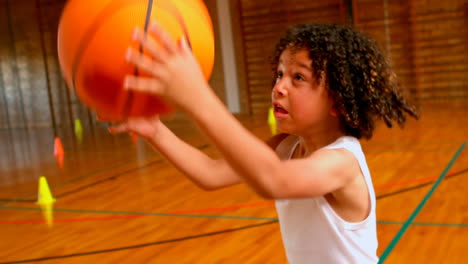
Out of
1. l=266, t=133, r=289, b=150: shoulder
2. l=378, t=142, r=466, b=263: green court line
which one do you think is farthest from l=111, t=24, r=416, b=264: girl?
l=378, t=142, r=466, b=263: green court line

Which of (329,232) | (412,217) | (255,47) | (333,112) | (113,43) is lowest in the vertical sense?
(412,217)

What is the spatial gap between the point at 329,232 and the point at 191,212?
8.09 feet

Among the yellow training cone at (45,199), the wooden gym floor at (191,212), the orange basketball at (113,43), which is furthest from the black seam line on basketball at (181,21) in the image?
the yellow training cone at (45,199)

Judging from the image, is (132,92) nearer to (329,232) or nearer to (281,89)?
(281,89)

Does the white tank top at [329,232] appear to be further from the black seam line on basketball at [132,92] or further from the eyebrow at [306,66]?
→ the black seam line on basketball at [132,92]

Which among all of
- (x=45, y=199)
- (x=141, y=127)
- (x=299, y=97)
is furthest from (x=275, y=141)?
(x=45, y=199)

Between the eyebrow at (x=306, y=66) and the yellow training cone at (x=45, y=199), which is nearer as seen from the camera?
the eyebrow at (x=306, y=66)

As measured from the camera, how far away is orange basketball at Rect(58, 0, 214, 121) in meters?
1.07

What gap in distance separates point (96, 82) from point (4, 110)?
1217cm

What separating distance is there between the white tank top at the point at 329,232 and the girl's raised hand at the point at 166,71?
509 millimetres

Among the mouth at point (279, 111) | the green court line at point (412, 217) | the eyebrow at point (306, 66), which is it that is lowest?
the green court line at point (412, 217)

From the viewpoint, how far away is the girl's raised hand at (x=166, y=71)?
0.96 m

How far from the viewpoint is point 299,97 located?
134 cm

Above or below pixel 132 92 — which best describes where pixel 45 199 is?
below
